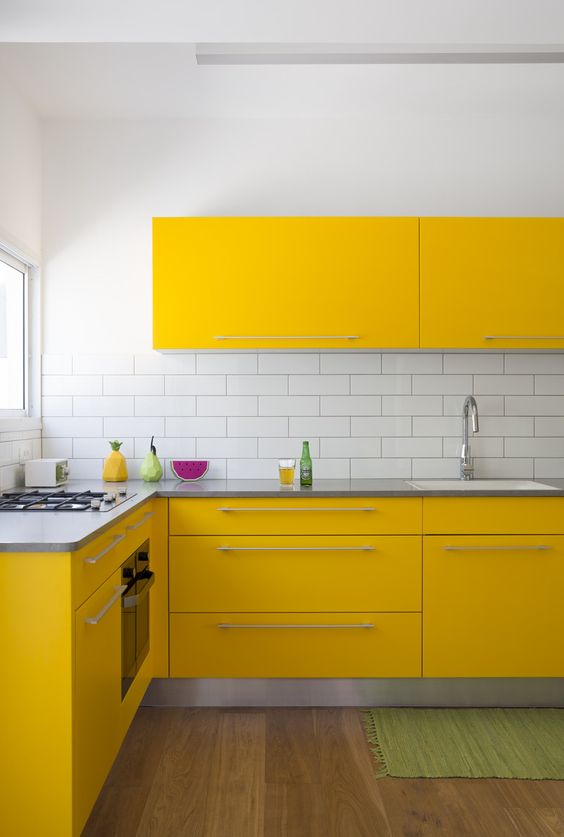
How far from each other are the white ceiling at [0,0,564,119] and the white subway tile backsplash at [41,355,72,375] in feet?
4.11

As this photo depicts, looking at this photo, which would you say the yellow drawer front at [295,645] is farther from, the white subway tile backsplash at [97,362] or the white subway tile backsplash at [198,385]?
the white subway tile backsplash at [97,362]

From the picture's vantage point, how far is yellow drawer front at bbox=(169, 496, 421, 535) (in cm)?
286

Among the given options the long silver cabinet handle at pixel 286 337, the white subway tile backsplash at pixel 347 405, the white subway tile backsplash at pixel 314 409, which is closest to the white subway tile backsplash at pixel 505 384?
the white subway tile backsplash at pixel 314 409

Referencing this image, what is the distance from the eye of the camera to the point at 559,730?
2711 mm

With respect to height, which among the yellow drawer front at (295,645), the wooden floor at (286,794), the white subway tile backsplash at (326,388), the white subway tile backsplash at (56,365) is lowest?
the wooden floor at (286,794)

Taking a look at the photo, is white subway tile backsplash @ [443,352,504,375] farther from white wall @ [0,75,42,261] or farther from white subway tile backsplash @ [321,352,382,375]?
white wall @ [0,75,42,261]

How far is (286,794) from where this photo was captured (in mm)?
2258

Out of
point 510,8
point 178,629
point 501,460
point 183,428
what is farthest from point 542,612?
point 510,8

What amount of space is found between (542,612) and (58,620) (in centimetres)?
208

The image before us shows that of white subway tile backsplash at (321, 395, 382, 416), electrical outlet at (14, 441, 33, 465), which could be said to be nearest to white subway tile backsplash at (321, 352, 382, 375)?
white subway tile backsplash at (321, 395, 382, 416)

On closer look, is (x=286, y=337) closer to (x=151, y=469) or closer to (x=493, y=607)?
(x=151, y=469)

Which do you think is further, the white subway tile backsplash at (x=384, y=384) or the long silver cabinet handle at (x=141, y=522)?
the white subway tile backsplash at (x=384, y=384)

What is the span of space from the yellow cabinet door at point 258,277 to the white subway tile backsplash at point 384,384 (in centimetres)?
42

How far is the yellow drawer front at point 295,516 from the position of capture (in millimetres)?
2859
